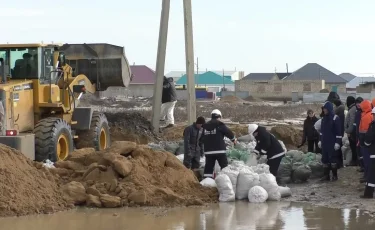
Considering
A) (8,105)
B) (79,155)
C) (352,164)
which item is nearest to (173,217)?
(79,155)

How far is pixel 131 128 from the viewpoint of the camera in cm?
2386

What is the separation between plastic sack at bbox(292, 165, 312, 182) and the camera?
15.6 meters

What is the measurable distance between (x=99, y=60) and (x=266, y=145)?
23.4 ft

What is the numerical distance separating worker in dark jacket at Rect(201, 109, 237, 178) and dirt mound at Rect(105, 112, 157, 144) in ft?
26.1

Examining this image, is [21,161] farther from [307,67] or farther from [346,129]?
[307,67]

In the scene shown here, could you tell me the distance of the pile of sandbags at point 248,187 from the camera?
13555 millimetres

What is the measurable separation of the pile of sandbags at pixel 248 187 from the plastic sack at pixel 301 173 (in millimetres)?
1658

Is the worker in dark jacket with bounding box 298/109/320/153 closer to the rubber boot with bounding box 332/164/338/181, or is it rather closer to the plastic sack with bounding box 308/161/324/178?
the plastic sack with bounding box 308/161/324/178

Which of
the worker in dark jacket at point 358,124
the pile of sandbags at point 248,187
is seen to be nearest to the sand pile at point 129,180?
the pile of sandbags at point 248,187

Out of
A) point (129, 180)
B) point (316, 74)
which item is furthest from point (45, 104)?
point (316, 74)

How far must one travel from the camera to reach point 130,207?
1315 centimetres

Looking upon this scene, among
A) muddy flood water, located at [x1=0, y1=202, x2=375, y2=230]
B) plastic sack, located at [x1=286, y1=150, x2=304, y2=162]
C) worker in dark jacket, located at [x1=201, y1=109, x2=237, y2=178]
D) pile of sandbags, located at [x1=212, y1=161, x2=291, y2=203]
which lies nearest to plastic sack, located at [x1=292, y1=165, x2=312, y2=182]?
plastic sack, located at [x1=286, y1=150, x2=304, y2=162]

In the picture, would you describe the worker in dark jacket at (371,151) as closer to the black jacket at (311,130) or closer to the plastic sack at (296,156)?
→ the plastic sack at (296,156)

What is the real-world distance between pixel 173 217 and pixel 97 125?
7.54 metres
